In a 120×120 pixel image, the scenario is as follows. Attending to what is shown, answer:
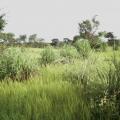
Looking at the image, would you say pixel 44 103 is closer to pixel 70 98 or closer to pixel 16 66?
pixel 70 98

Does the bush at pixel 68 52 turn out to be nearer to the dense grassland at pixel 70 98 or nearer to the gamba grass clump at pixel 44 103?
the dense grassland at pixel 70 98

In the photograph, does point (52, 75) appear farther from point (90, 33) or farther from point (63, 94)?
point (90, 33)

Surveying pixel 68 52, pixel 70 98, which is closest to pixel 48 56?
pixel 68 52

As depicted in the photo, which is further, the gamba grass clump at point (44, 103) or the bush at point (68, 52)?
the bush at point (68, 52)

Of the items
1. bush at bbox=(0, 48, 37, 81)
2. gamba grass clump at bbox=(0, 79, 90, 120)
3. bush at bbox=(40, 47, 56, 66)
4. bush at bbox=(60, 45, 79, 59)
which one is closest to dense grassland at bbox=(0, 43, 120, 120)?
gamba grass clump at bbox=(0, 79, 90, 120)

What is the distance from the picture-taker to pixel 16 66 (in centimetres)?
1005

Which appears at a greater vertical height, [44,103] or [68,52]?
[68,52]

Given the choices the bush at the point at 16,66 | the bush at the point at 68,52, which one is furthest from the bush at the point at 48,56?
the bush at the point at 16,66

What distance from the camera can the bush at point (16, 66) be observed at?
9.72 metres

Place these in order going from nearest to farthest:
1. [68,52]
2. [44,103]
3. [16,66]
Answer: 1. [44,103]
2. [16,66]
3. [68,52]

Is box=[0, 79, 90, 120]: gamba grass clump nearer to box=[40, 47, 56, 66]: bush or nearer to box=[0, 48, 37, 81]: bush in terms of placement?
box=[0, 48, 37, 81]: bush

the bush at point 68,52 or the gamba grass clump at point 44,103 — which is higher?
the bush at point 68,52

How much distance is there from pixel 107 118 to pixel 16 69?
531 cm

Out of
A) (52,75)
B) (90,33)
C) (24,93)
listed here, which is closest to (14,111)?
(24,93)
